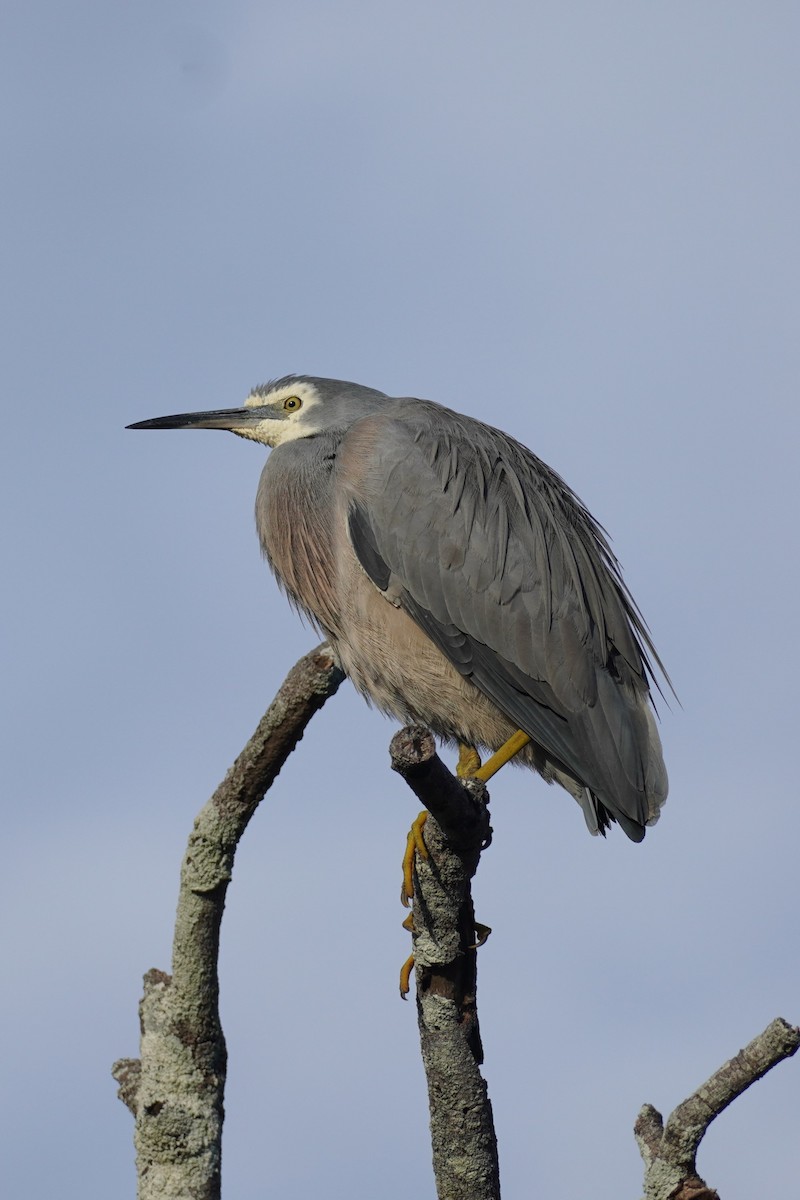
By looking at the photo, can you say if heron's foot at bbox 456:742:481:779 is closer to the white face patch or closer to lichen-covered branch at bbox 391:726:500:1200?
the white face patch

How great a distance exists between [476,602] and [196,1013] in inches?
104

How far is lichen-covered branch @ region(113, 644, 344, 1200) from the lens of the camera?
11.9ft

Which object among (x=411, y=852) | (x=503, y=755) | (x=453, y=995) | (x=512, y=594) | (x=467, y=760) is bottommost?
(x=453, y=995)

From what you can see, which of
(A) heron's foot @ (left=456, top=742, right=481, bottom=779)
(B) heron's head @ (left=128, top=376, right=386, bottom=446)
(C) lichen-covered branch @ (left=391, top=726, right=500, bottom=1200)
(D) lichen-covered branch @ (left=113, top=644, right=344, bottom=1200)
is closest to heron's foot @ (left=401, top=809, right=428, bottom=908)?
(C) lichen-covered branch @ (left=391, top=726, right=500, bottom=1200)

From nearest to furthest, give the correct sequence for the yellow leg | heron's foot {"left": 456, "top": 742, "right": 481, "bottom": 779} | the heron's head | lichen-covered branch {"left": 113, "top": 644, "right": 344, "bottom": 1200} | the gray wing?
lichen-covered branch {"left": 113, "top": 644, "right": 344, "bottom": 1200} < the yellow leg < the gray wing < heron's foot {"left": 456, "top": 742, "right": 481, "bottom": 779} < the heron's head

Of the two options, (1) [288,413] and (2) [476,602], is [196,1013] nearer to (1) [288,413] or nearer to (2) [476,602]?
(2) [476,602]

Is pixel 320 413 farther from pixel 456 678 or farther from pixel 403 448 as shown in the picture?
pixel 456 678

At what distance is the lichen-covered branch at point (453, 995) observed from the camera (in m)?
4.13

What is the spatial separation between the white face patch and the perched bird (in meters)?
0.32

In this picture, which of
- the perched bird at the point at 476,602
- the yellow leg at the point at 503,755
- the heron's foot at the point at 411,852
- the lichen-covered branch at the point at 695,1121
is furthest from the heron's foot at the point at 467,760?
the lichen-covered branch at the point at 695,1121

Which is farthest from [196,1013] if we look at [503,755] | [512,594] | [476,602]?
[512,594]

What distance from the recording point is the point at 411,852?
16.0 ft

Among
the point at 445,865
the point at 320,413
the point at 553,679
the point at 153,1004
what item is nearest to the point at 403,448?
the point at 320,413

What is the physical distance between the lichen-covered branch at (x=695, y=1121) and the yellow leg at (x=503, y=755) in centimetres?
218
